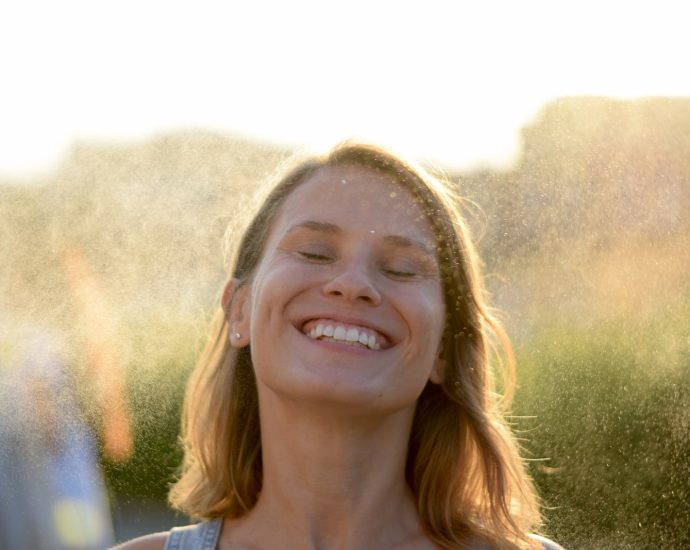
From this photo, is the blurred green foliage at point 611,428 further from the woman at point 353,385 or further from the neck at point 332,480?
the neck at point 332,480

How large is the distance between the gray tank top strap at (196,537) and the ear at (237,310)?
563 millimetres

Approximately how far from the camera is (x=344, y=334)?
310 centimetres

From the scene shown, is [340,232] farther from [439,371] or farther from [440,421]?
[440,421]

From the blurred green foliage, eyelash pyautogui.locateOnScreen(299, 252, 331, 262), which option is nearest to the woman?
eyelash pyautogui.locateOnScreen(299, 252, 331, 262)

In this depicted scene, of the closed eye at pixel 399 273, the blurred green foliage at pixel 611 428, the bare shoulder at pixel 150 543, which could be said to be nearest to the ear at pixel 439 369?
the closed eye at pixel 399 273

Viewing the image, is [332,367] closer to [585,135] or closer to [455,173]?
[455,173]

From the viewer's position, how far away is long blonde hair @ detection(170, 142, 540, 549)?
134 inches

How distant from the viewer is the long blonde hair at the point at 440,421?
340 centimetres

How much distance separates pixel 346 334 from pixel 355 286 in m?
0.14

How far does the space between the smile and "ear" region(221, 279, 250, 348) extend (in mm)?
433

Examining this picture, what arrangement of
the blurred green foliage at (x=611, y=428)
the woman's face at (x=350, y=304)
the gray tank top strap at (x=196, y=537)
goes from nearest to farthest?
the woman's face at (x=350, y=304)
the gray tank top strap at (x=196, y=537)
the blurred green foliage at (x=611, y=428)

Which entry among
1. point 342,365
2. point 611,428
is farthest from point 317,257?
point 611,428

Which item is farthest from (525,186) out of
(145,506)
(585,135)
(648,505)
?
(145,506)

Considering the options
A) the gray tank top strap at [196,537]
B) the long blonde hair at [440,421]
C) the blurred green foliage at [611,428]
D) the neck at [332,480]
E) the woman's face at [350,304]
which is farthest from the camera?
the blurred green foliage at [611,428]
